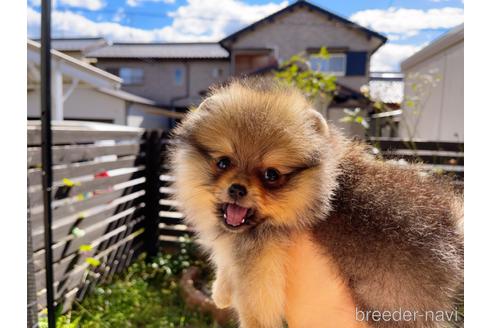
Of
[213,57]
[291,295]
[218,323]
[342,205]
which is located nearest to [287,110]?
[342,205]

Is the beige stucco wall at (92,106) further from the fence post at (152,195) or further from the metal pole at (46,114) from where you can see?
the fence post at (152,195)

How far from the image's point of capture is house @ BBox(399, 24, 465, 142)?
91 cm

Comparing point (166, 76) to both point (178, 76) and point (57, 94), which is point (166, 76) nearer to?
point (178, 76)

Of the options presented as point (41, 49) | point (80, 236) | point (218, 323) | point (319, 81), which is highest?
point (319, 81)

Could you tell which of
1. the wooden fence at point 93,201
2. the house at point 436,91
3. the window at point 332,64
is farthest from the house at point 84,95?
the window at point 332,64

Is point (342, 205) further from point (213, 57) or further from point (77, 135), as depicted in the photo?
point (77, 135)

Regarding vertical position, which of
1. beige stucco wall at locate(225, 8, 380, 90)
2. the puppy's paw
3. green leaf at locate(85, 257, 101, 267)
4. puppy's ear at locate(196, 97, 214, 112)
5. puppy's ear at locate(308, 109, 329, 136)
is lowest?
green leaf at locate(85, 257, 101, 267)

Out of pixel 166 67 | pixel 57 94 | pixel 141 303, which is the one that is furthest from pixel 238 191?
pixel 141 303

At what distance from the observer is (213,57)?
1680mm

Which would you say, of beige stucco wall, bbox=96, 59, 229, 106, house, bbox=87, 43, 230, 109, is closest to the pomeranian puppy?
house, bbox=87, 43, 230, 109

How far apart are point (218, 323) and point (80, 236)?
826 mm

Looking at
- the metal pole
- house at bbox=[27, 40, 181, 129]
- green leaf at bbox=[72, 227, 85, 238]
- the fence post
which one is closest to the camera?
the metal pole

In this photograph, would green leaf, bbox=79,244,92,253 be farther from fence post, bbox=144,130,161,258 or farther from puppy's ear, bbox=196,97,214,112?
puppy's ear, bbox=196,97,214,112

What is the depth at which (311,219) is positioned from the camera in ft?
2.34
